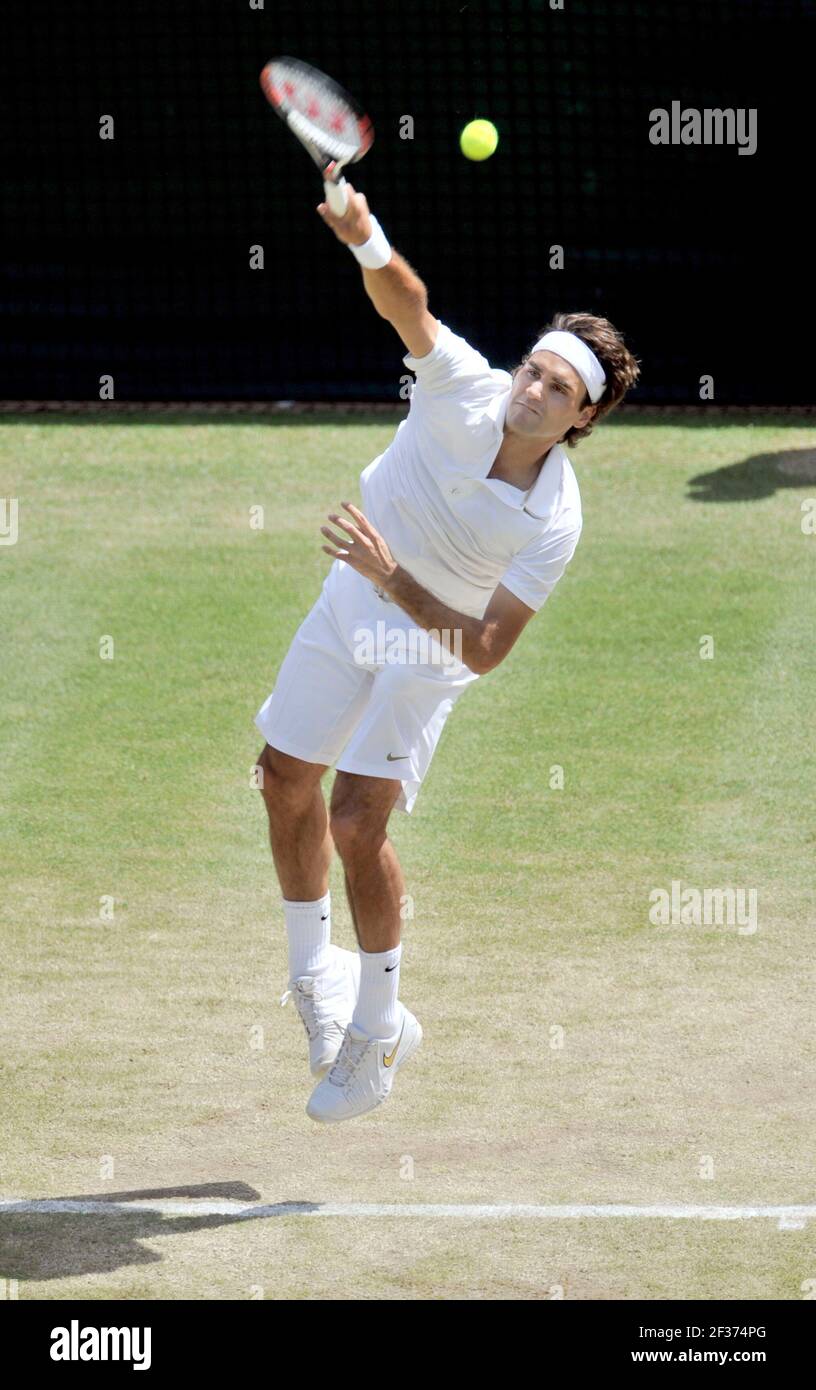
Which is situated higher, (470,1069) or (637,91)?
(637,91)

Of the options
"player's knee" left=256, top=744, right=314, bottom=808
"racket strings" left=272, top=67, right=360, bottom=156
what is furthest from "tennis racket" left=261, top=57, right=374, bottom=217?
"player's knee" left=256, top=744, right=314, bottom=808

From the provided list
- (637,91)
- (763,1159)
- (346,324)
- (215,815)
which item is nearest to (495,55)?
(637,91)

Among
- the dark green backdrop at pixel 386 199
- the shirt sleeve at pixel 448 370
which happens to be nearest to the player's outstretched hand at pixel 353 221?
the shirt sleeve at pixel 448 370

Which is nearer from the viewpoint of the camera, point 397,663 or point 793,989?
point 397,663

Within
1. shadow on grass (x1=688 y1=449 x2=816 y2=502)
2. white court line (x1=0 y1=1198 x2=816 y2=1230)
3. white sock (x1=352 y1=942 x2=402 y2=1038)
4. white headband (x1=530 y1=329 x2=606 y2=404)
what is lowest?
white court line (x1=0 y1=1198 x2=816 y2=1230)

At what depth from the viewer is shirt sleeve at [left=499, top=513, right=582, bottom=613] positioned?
208 inches

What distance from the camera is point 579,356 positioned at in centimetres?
542

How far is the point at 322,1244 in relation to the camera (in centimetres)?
487

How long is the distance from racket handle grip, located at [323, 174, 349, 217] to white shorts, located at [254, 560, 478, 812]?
1018 millimetres

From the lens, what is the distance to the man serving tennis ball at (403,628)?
5.32m

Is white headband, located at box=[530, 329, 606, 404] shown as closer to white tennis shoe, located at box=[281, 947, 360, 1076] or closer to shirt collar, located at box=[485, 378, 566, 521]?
shirt collar, located at box=[485, 378, 566, 521]

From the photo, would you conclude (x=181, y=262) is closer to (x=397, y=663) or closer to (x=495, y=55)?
(x=495, y=55)

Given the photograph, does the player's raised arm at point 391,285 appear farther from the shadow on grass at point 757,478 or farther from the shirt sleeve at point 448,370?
the shadow on grass at point 757,478

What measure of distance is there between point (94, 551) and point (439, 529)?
5.74 meters
